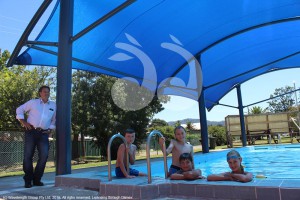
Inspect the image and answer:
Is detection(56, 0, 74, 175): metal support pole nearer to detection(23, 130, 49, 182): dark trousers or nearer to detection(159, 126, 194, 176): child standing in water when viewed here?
detection(23, 130, 49, 182): dark trousers

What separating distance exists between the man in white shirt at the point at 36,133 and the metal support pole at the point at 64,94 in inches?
7.9

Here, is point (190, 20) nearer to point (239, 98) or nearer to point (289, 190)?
point (289, 190)

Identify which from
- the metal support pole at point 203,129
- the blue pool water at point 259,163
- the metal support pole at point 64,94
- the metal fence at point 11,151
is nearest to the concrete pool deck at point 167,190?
the metal support pole at point 64,94

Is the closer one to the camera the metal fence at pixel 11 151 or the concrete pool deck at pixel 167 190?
the concrete pool deck at pixel 167 190

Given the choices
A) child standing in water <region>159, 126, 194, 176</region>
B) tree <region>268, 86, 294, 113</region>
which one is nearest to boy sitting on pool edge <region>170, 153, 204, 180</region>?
child standing in water <region>159, 126, 194, 176</region>

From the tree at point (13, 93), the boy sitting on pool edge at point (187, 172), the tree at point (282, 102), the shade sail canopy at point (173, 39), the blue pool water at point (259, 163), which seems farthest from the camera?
the tree at point (282, 102)

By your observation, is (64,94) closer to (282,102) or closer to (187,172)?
(187,172)

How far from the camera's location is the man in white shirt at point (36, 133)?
15.2 ft

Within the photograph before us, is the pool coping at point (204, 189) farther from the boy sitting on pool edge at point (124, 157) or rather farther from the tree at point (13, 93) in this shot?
the tree at point (13, 93)

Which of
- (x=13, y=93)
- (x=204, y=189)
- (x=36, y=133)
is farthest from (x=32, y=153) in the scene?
(x=13, y=93)

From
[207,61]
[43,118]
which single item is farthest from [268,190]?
[207,61]

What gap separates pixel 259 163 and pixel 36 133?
21.7 ft

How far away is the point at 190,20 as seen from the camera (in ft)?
25.9

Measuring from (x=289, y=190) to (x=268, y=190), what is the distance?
19cm
